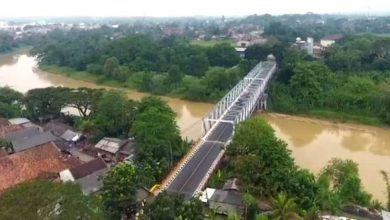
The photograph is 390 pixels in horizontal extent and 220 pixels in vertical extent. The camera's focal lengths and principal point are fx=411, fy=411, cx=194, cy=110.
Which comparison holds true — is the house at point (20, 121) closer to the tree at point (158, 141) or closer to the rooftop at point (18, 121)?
the rooftop at point (18, 121)

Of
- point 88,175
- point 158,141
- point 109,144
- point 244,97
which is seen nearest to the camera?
point 88,175

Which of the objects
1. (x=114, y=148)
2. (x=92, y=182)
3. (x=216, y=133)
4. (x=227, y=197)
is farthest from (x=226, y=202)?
(x=114, y=148)

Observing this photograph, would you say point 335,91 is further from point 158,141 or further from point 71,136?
point 71,136

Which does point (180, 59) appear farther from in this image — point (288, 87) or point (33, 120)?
point (33, 120)

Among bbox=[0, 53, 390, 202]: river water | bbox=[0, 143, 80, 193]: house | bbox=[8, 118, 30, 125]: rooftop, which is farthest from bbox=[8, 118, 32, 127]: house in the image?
bbox=[0, 53, 390, 202]: river water

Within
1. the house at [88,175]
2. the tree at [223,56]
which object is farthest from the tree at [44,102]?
the tree at [223,56]

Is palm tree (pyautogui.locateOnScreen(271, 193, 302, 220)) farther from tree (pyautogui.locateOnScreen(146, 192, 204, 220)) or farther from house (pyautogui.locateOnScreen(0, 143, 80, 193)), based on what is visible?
house (pyautogui.locateOnScreen(0, 143, 80, 193))
